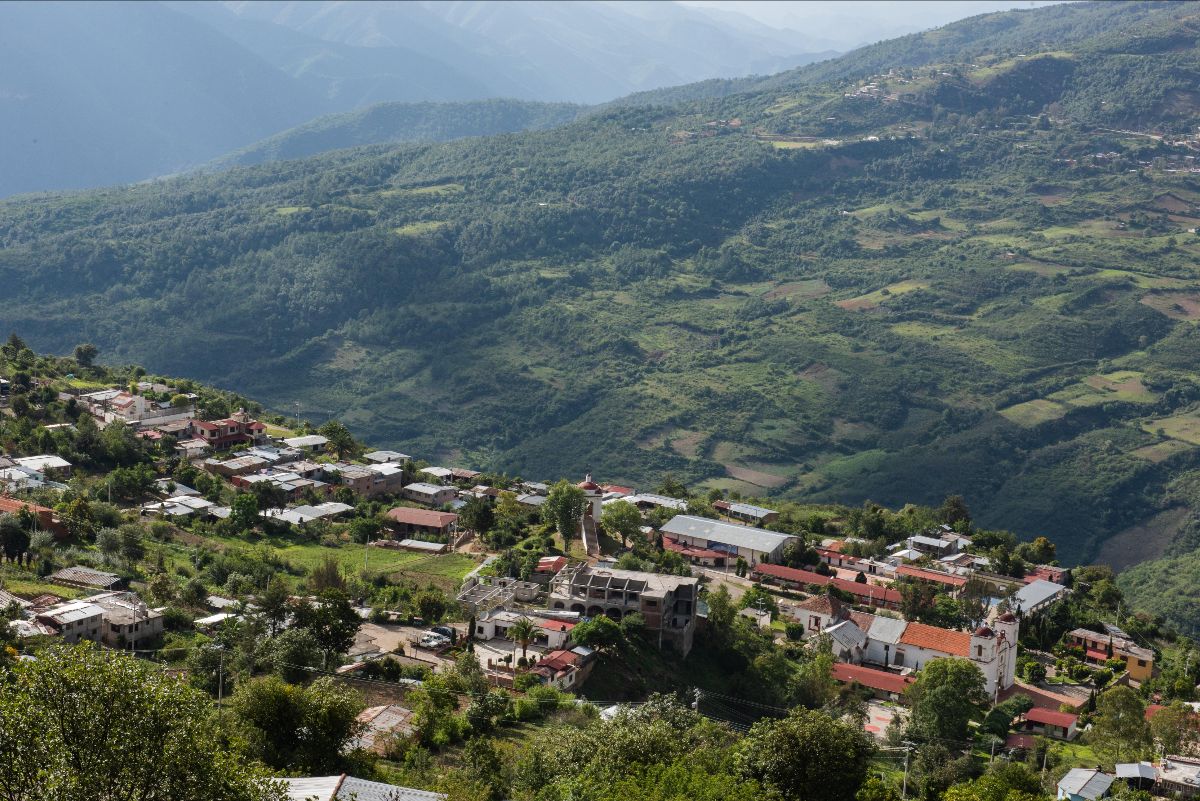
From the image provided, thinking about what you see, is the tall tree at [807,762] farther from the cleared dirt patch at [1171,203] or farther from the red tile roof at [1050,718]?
the cleared dirt patch at [1171,203]

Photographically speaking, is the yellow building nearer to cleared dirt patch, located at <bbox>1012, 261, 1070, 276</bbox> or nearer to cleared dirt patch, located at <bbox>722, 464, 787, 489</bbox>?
cleared dirt patch, located at <bbox>722, 464, 787, 489</bbox>

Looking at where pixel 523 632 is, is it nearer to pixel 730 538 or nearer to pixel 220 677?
pixel 220 677

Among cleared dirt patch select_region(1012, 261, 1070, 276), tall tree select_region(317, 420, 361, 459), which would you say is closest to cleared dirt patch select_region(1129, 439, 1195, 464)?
cleared dirt patch select_region(1012, 261, 1070, 276)

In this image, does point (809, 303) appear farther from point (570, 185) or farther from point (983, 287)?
point (570, 185)

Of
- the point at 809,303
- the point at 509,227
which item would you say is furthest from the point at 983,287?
the point at 509,227

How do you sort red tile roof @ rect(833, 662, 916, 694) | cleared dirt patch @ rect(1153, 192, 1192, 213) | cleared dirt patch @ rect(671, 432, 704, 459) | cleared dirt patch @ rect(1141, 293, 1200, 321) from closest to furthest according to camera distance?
red tile roof @ rect(833, 662, 916, 694), cleared dirt patch @ rect(671, 432, 704, 459), cleared dirt patch @ rect(1141, 293, 1200, 321), cleared dirt patch @ rect(1153, 192, 1192, 213)
